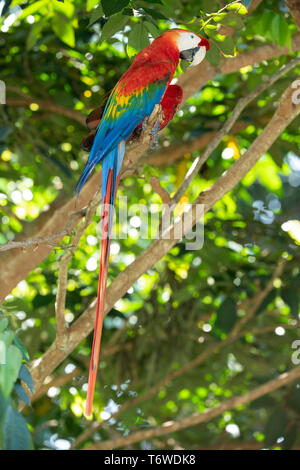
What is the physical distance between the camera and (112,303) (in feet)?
5.69

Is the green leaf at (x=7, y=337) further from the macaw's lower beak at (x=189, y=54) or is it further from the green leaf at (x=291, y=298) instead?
the green leaf at (x=291, y=298)

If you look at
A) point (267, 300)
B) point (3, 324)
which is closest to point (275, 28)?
point (267, 300)

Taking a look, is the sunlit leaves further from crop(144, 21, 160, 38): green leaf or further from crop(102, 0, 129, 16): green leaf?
crop(102, 0, 129, 16): green leaf

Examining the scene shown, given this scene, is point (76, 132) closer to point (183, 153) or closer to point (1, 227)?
point (183, 153)

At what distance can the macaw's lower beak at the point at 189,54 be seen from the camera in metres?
1.60

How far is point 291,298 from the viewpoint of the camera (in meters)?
2.20

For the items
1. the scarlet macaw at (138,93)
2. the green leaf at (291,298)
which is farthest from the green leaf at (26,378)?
the green leaf at (291,298)

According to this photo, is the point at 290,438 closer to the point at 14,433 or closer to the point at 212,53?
the point at 212,53

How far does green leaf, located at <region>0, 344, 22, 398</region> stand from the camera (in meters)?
0.86

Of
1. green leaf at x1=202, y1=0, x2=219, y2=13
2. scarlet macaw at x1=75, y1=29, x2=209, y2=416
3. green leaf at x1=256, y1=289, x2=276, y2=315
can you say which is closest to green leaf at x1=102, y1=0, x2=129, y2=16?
scarlet macaw at x1=75, y1=29, x2=209, y2=416

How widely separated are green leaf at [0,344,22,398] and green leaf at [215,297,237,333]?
1364 millimetres

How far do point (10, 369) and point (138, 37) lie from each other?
95 centimetres

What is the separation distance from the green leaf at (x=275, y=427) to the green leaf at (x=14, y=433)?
1710 mm

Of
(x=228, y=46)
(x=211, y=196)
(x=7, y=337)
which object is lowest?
(x=7, y=337)
